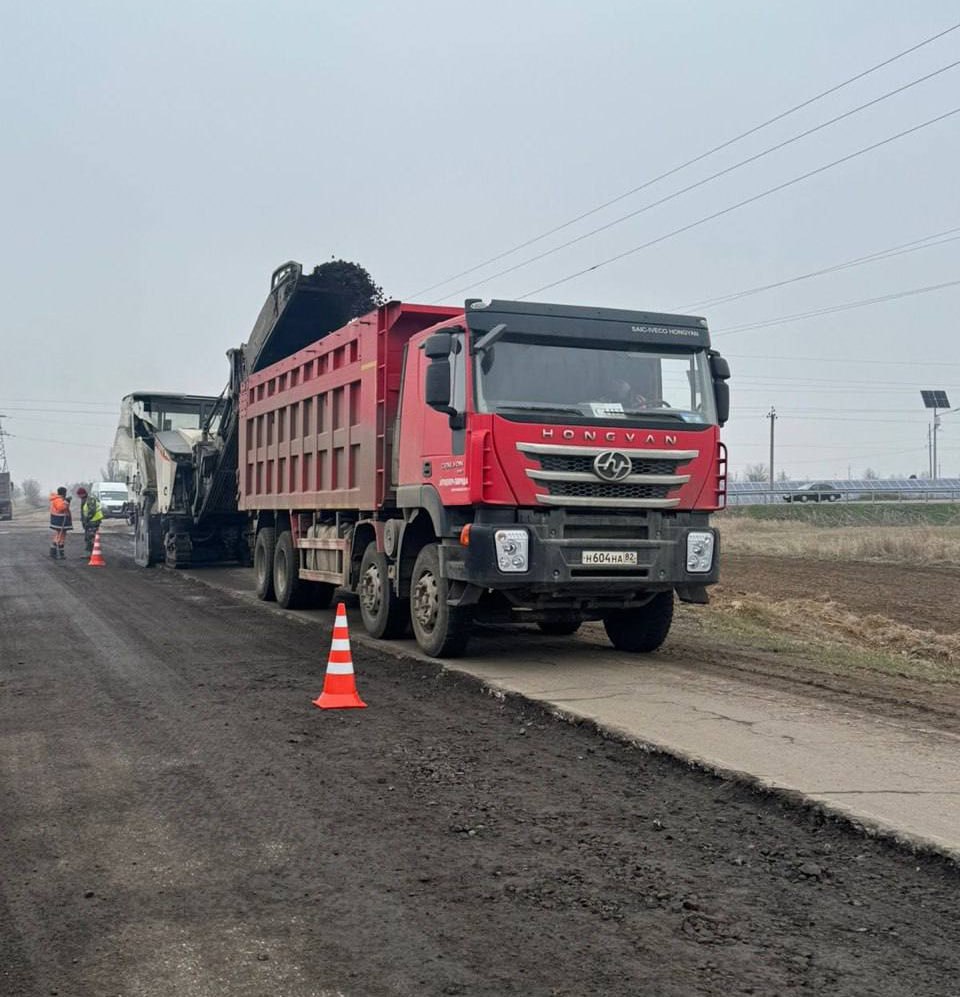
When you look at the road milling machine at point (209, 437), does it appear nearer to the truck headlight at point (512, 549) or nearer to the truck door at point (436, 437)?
the truck door at point (436, 437)

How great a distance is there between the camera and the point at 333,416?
1220 centimetres

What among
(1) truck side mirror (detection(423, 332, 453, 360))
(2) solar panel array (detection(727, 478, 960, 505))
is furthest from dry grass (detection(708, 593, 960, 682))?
(2) solar panel array (detection(727, 478, 960, 505))

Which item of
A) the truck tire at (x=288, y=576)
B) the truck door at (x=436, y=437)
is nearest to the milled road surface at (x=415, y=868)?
the truck door at (x=436, y=437)

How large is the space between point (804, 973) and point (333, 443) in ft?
30.7

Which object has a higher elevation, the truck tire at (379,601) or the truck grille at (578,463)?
the truck grille at (578,463)

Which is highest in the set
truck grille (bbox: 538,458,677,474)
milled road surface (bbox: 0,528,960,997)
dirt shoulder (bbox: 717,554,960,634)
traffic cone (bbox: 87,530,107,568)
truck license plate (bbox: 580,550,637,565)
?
truck grille (bbox: 538,458,677,474)

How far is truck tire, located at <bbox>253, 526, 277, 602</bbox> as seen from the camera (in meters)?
15.1

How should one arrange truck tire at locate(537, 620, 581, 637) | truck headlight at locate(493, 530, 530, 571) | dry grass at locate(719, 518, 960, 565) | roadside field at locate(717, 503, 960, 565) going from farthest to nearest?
1. roadside field at locate(717, 503, 960, 565)
2. dry grass at locate(719, 518, 960, 565)
3. truck tire at locate(537, 620, 581, 637)
4. truck headlight at locate(493, 530, 530, 571)

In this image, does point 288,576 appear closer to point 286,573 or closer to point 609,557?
point 286,573

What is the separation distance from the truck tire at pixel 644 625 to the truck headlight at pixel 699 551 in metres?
0.65

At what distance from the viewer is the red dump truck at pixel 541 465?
8.74m

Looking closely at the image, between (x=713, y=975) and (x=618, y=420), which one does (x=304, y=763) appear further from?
(x=618, y=420)

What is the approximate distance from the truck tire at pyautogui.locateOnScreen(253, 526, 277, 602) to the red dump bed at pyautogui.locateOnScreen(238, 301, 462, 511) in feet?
1.37

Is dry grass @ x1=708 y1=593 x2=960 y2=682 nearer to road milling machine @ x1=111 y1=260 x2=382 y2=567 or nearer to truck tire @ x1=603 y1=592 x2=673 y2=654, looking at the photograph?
truck tire @ x1=603 y1=592 x2=673 y2=654
